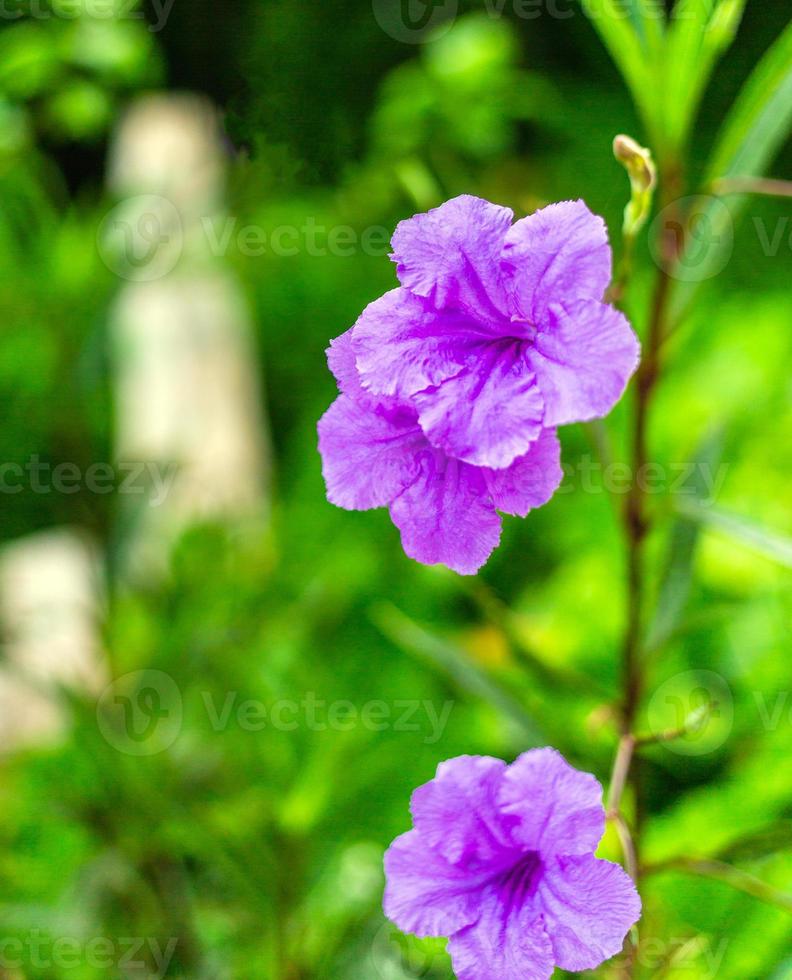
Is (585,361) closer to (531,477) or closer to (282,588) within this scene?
(531,477)

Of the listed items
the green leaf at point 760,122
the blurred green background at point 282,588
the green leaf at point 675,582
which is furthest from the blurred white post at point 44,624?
the green leaf at point 760,122

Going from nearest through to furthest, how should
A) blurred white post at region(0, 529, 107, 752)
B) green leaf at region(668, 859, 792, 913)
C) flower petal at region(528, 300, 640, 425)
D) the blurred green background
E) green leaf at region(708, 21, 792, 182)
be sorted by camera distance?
flower petal at region(528, 300, 640, 425) → green leaf at region(668, 859, 792, 913) → green leaf at region(708, 21, 792, 182) → the blurred green background → blurred white post at region(0, 529, 107, 752)

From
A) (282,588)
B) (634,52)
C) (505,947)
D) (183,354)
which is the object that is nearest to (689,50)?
(634,52)

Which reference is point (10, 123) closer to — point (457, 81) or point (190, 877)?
point (457, 81)

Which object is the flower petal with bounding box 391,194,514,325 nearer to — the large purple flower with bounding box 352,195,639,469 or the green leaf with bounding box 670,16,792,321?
the large purple flower with bounding box 352,195,639,469

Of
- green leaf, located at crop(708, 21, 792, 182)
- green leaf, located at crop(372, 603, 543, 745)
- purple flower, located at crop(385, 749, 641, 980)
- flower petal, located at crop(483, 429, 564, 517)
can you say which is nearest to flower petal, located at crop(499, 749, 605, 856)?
purple flower, located at crop(385, 749, 641, 980)

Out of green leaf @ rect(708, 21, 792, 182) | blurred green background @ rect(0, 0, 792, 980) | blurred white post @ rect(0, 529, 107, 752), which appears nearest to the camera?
green leaf @ rect(708, 21, 792, 182)

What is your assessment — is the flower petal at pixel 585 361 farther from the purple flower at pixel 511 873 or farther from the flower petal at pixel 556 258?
the purple flower at pixel 511 873

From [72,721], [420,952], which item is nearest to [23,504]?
[72,721]

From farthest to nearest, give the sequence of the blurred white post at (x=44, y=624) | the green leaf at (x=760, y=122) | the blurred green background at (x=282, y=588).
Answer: the blurred white post at (x=44, y=624)
the blurred green background at (x=282, y=588)
the green leaf at (x=760, y=122)
